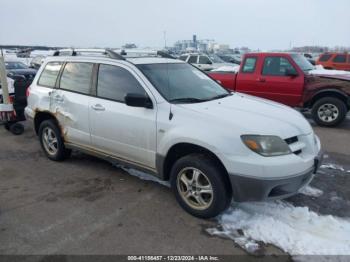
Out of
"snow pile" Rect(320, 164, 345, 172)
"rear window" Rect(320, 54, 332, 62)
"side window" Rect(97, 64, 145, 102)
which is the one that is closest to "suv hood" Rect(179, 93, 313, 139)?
"side window" Rect(97, 64, 145, 102)

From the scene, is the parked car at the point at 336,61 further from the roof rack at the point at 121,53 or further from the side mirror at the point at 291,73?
the roof rack at the point at 121,53

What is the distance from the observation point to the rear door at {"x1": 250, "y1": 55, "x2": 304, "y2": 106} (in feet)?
26.4

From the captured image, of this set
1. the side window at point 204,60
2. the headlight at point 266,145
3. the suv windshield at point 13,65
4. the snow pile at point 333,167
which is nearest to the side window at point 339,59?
the side window at point 204,60

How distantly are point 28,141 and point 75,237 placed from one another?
4.16m

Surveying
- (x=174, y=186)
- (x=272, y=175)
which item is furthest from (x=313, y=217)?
(x=174, y=186)

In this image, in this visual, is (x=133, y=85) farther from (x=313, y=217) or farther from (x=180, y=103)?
(x=313, y=217)

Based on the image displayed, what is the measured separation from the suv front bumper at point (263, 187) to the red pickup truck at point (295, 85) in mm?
5129

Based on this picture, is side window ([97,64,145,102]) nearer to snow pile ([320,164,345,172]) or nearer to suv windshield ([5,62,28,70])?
snow pile ([320,164,345,172])

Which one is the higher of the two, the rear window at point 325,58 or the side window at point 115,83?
the side window at point 115,83

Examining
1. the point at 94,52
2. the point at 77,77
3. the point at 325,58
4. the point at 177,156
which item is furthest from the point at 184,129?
the point at 325,58

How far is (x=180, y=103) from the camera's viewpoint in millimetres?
3832

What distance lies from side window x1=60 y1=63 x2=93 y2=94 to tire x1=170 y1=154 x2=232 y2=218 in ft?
6.28

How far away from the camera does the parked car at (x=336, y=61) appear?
52.7ft

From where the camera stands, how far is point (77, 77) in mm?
4895
